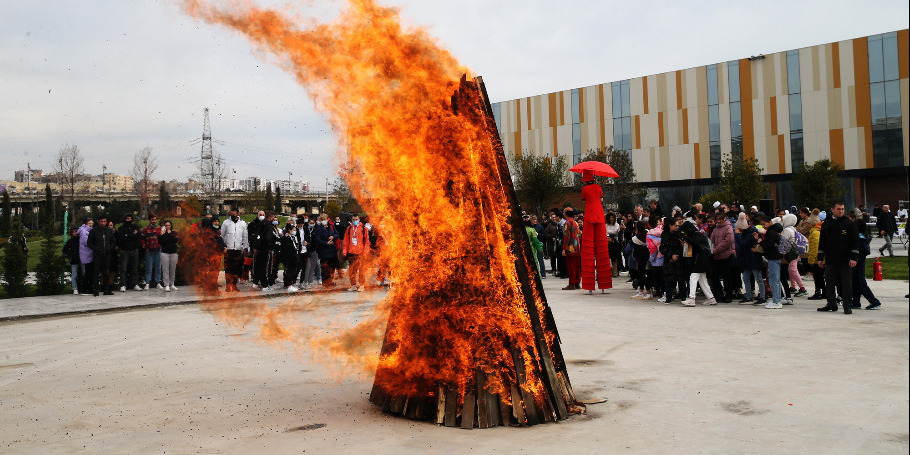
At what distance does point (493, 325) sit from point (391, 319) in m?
1.02

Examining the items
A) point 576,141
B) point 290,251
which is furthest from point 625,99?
point 290,251

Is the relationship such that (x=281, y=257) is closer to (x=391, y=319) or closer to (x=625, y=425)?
(x=391, y=319)

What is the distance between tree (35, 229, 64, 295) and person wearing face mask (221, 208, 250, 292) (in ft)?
14.7

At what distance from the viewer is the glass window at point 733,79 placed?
50438 mm

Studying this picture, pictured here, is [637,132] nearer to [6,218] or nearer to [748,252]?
[748,252]

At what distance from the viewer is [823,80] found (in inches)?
1837

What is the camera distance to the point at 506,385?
17.8ft

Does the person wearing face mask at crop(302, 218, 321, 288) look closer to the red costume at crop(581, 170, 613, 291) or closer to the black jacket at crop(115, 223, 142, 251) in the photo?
the black jacket at crop(115, 223, 142, 251)

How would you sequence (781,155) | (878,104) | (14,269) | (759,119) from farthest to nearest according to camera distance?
(759,119)
(781,155)
(878,104)
(14,269)

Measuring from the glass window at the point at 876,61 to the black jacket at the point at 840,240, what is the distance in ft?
135

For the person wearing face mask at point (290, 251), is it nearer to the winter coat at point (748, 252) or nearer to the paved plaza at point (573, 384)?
the paved plaza at point (573, 384)

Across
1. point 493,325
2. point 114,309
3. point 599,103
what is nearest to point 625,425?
point 493,325

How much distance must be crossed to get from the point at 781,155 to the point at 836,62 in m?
7.27

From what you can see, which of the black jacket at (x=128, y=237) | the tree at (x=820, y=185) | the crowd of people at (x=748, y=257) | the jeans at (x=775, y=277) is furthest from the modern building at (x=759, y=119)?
the black jacket at (x=128, y=237)
